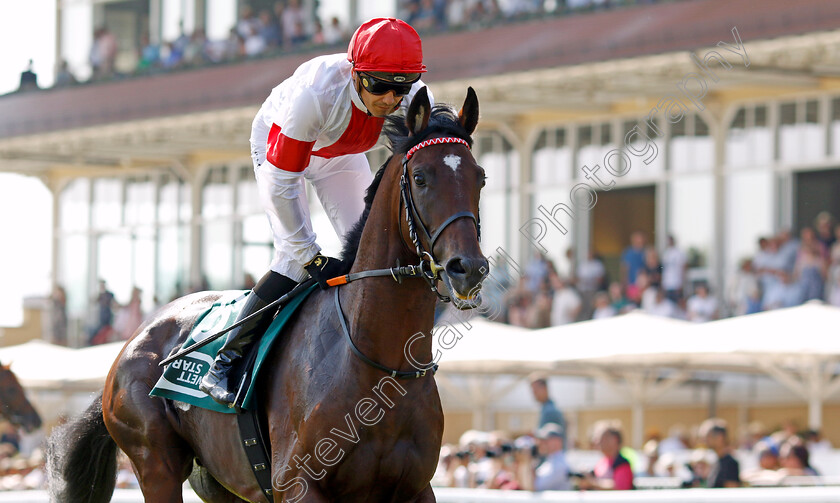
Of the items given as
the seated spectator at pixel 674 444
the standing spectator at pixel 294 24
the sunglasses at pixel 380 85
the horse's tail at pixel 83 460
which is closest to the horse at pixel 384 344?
the sunglasses at pixel 380 85

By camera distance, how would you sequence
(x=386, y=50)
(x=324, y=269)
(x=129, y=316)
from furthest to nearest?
(x=129, y=316) → (x=324, y=269) → (x=386, y=50)

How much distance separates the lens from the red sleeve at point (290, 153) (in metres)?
4.34

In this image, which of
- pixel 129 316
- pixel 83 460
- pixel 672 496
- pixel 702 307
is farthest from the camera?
pixel 129 316

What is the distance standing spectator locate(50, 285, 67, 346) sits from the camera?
1984 cm

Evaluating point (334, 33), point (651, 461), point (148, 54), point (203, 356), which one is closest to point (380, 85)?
point (203, 356)

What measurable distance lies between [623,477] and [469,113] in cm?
496

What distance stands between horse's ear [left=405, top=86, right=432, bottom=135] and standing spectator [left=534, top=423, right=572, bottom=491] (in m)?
5.03

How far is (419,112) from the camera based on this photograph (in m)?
4.06

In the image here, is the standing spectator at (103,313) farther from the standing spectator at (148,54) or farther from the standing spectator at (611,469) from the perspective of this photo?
the standing spectator at (611,469)

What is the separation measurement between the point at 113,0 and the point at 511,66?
37.5ft

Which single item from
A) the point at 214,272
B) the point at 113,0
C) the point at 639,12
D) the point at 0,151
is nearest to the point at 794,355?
the point at 639,12

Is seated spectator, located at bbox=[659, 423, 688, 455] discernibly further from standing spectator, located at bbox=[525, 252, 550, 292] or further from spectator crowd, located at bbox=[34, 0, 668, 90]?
spectator crowd, located at bbox=[34, 0, 668, 90]

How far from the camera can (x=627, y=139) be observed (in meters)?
14.7

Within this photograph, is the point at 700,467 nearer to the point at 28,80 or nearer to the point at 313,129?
the point at 313,129
